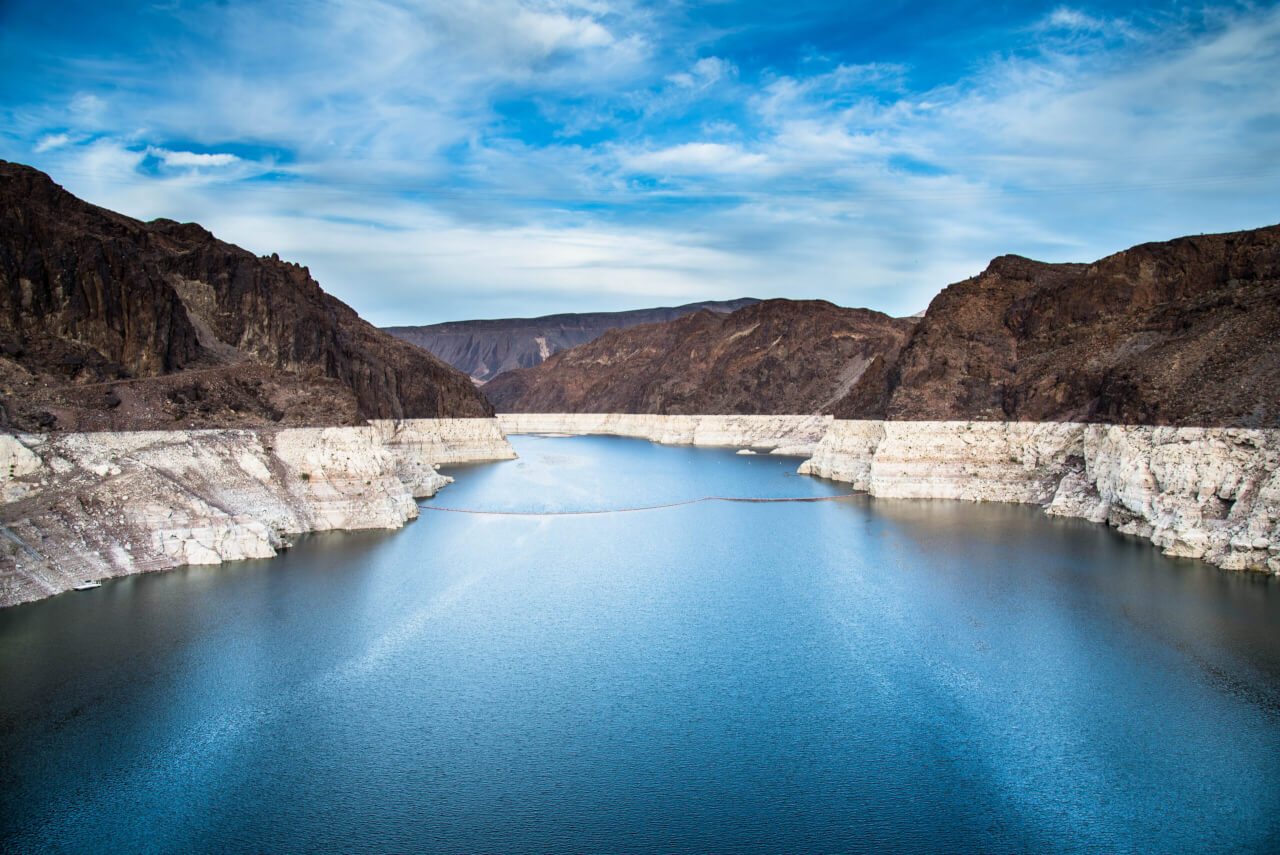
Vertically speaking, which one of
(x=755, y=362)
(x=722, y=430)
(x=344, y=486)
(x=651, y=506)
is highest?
(x=755, y=362)

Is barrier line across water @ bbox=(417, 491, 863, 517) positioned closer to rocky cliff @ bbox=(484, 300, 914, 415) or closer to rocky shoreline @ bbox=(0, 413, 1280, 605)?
rocky shoreline @ bbox=(0, 413, 1280, 605)

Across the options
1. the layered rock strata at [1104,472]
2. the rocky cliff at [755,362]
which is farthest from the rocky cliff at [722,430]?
the layered rock strata at [1104,472]

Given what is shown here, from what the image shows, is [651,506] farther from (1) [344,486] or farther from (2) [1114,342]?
(2) [1114,342]

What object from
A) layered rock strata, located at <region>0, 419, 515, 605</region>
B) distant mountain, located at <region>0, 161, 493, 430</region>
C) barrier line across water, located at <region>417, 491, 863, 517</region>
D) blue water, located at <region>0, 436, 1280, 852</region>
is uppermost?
distant mountain, located at <region>0, 161, 493, 430</region>

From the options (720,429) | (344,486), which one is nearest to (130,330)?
(344,486)

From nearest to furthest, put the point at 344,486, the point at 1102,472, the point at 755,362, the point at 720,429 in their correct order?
the point at 344,486, the point at 1102,472, the point at 720,429, the point at 755,362

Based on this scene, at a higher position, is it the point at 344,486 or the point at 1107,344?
the point at 1107,344

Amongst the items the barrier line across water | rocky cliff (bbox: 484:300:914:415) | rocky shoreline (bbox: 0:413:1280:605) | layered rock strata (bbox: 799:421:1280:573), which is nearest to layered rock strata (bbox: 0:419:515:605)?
rocky shoreline (bbox: 0:413:1280:605)
